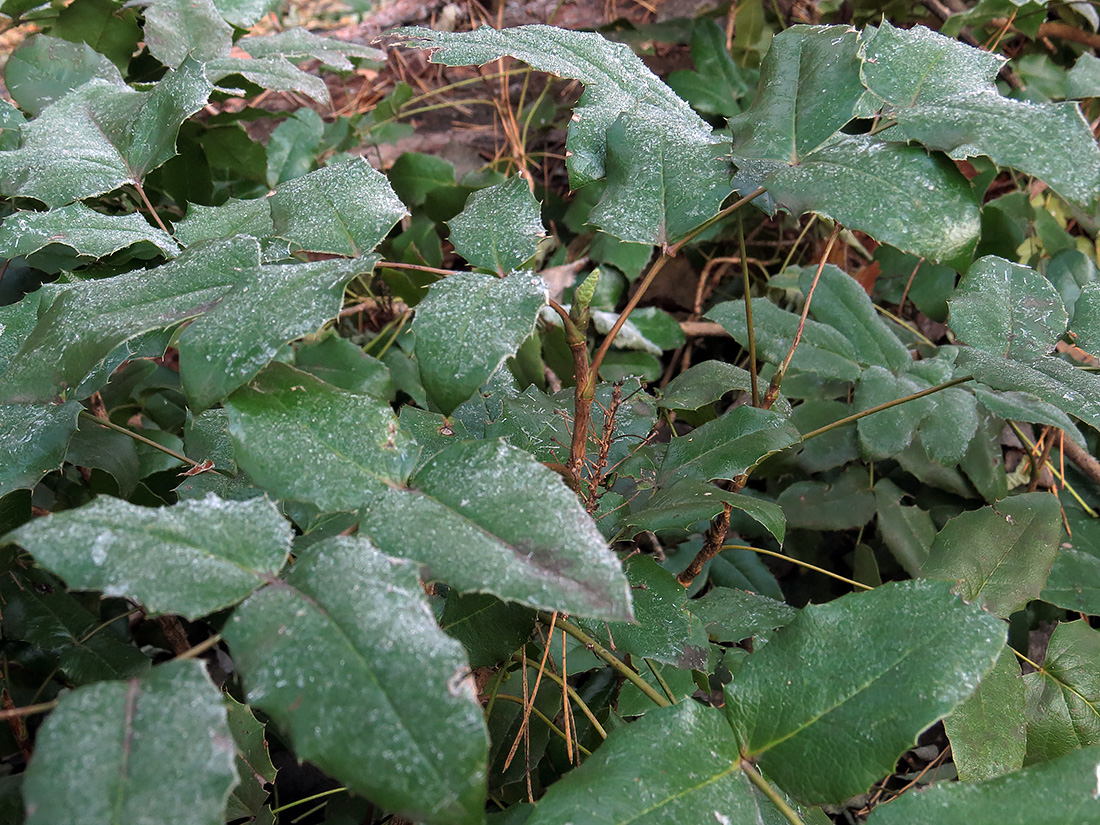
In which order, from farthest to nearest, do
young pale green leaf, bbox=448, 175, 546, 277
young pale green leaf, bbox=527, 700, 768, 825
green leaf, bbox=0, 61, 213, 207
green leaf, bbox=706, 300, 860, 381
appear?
green leaf, bbox=706, 300, 860, 381
green leaf, bbox=0, 61, 213, 207
young pale green leaf, bbox=448, 175, 546, 277
young pale green leaf, bbox=527, 700, 768, 825

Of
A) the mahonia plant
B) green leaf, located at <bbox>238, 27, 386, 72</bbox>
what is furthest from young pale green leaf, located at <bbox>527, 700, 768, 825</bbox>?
green leaf, located at <bbox>238, 27, 386, 72</bbox>

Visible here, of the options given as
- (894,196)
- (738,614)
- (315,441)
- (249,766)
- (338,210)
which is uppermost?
(894,196)

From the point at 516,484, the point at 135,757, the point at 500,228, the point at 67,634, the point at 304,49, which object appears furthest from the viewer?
the point at 304,49

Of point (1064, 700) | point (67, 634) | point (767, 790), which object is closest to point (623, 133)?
point (767, 790)

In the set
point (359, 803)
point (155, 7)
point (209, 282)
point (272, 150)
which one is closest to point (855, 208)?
point (209, 282)

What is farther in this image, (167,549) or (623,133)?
(623,133)

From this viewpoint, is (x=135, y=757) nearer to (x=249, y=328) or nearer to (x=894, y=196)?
(x=249, y=328)

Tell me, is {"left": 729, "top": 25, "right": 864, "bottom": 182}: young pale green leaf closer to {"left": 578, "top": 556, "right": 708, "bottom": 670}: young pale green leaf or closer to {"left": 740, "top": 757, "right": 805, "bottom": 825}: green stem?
{"left": 578, "top": 556, "right": 708, "bottom": 670}: young pale green leaf
